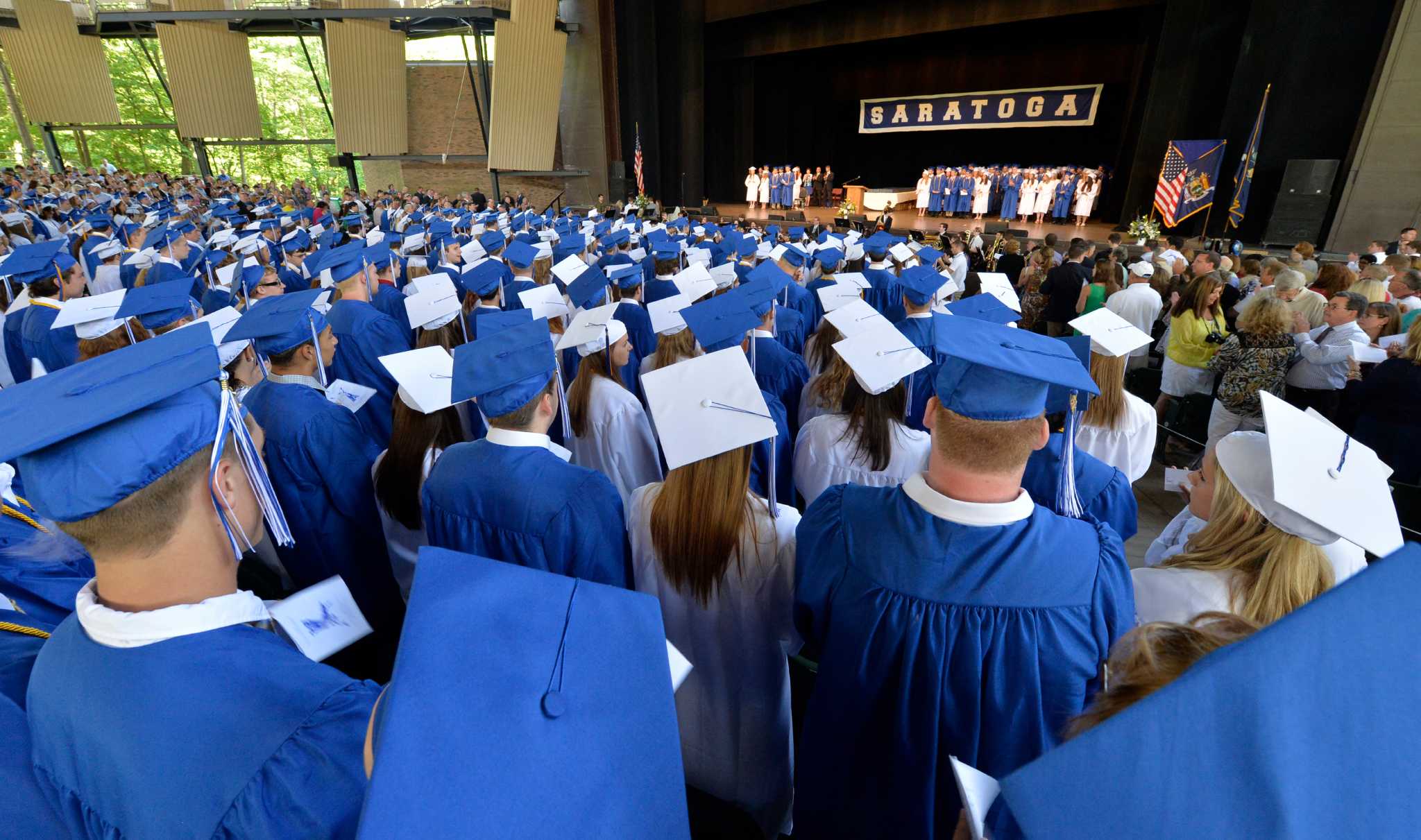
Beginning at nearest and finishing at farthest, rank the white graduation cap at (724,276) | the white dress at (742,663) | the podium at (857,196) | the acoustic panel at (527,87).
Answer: the white dress at (742,663), the white graduation cap at (724,276), the acoustic panel at (527,87), the podium at (857,196)

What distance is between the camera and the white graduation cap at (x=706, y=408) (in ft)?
5.15

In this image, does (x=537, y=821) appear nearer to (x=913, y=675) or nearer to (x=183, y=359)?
(x=913, y=675)

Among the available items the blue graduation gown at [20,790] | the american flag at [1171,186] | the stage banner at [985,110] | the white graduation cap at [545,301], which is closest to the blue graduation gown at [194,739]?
the blue graduation gown at [20,790]

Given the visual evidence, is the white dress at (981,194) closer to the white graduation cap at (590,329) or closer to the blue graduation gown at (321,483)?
the white graduation cap at (590,329)

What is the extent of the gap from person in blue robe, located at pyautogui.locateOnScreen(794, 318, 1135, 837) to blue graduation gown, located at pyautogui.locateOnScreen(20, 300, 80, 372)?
5.21 m

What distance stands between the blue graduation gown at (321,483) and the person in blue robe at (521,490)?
0.80m

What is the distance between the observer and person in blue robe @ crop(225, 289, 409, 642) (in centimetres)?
233

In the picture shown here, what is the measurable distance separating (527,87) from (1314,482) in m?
20.1

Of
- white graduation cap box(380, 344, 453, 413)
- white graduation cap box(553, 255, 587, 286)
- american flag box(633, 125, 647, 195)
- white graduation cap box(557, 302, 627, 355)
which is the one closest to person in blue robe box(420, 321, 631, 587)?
white graduation cap box(380, 344, 453, 413)

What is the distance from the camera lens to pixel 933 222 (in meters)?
18.7

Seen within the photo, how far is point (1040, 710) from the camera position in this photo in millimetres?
1219

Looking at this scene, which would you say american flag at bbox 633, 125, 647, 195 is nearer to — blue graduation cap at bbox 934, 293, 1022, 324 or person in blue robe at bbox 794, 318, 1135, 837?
blue graduation cap at bbox 934, 293, 1022, 324

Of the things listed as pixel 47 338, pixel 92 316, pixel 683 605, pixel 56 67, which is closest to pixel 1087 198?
Answer: pixel 683 605

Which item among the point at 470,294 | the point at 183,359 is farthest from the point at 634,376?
the point at 183,359
